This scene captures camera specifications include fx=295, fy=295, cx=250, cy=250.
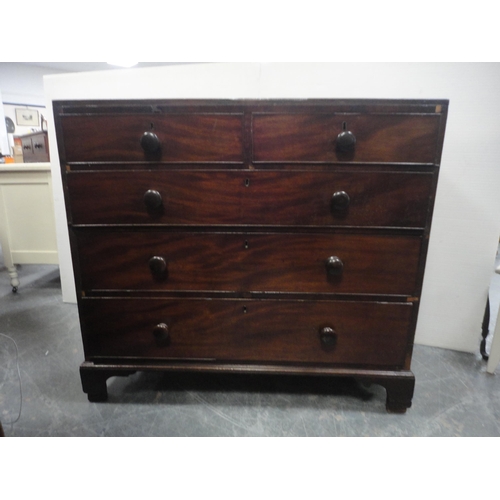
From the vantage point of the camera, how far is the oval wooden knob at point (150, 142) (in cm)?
81

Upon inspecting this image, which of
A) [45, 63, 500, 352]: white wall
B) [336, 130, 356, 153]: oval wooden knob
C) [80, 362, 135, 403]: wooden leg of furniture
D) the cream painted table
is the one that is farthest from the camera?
the cream painted table

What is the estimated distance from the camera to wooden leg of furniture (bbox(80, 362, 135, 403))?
101cm

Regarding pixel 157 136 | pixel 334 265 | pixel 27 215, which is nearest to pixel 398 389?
pixel 334 265

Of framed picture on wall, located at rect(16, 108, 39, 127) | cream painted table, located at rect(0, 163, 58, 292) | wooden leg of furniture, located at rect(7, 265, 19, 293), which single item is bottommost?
wooden leg of furniture, located at rect(7, 265, 19, 293)

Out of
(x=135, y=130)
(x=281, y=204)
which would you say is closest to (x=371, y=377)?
(x=281, y=204)

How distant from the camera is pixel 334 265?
34.5 inches

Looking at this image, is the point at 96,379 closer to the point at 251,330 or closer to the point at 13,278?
the point at 251,330

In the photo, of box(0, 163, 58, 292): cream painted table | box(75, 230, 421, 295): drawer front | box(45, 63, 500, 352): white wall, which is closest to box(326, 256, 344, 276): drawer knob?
box(75, 230, 421, 295): drawer front

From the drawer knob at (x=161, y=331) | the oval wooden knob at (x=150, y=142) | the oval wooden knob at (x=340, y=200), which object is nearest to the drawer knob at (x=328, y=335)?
the oval wooden knob at (x=340, y=200)

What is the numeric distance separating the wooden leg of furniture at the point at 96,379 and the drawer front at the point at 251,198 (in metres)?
0.51

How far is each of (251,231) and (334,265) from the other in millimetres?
267

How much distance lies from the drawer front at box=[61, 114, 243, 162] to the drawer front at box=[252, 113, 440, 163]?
0.08 m

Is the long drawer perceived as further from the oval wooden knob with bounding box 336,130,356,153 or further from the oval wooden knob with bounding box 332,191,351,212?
the oval wooden knob with bounding box 336,130,356,153

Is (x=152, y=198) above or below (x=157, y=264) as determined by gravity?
above
